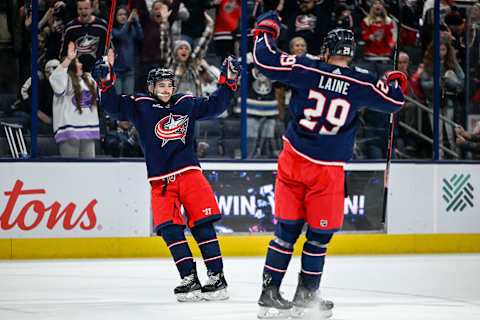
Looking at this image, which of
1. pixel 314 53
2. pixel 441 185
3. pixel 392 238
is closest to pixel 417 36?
pixel 314 53

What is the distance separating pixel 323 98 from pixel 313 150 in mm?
247

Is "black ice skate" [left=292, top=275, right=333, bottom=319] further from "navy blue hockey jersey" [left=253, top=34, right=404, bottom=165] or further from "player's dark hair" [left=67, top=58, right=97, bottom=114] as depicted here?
"player's dark hair" [left=67, top=58, right=97, bottom=114]

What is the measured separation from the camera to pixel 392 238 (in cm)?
596

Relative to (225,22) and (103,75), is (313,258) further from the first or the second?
(225,22)

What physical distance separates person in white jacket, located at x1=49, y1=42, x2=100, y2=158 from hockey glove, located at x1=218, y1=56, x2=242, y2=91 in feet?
7.79

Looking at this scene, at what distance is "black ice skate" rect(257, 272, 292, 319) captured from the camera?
3.16 meters

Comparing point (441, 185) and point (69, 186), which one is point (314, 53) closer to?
point (441, 185)

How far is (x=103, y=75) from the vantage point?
3691 millimetres

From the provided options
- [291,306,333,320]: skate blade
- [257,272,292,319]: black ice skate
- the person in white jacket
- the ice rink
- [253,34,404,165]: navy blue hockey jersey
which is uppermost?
[253,34,404,165]: navy blue hockey jersey

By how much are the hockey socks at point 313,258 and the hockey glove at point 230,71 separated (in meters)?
1.11

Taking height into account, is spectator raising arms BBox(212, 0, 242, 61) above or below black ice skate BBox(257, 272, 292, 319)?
above

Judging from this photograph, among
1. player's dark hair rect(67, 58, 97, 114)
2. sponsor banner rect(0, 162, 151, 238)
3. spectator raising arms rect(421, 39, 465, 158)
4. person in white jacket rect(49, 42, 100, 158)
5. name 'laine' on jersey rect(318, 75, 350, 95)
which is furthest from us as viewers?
spectator raising arms rect(421, 39, 465, 158)

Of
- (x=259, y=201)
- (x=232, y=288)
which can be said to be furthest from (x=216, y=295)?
(x=259, y=201)

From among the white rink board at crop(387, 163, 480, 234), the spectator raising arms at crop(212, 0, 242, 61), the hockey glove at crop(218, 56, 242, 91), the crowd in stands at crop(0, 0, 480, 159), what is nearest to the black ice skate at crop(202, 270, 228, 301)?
the hockey glove at crop(218, 56, 242, 91)
